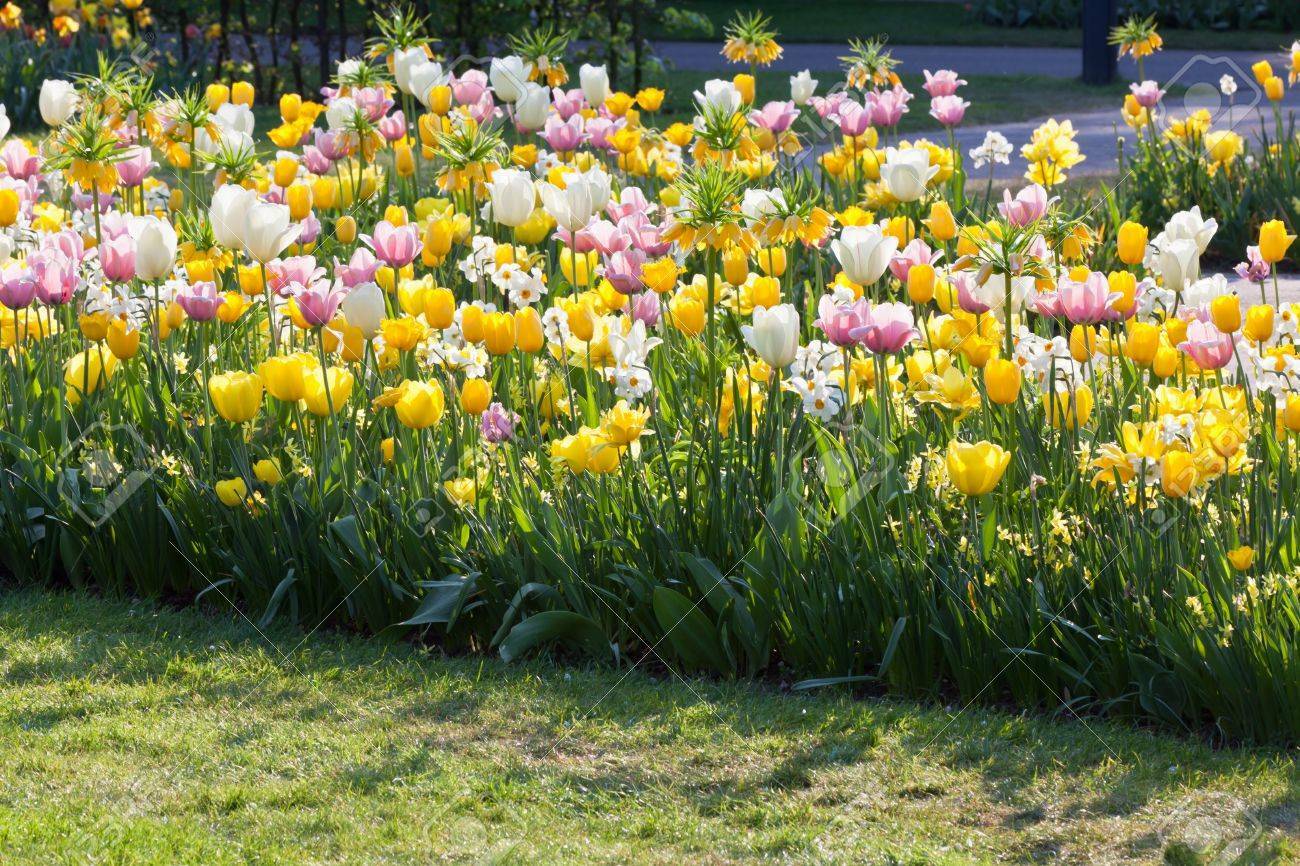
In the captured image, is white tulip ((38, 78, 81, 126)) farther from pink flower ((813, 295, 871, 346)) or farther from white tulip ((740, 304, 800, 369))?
pink flower ((813, 295, 871, 346))

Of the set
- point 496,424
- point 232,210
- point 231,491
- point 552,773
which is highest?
point 232,210

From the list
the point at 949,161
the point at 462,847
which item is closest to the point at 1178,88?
the point at 949,161

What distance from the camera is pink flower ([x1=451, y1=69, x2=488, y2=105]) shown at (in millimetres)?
5812

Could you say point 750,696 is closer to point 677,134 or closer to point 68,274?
point 68,274

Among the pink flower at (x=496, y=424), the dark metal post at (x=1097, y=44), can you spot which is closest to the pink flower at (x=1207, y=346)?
the pink flower at (x=496, y=424)

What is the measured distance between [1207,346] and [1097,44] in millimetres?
10448

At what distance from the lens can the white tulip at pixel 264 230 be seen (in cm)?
375

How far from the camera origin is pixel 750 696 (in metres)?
3.49

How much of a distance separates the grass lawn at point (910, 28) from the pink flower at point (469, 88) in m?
12.5

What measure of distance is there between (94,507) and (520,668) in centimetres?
122

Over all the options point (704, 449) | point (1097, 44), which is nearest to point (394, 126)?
point (704, 449)

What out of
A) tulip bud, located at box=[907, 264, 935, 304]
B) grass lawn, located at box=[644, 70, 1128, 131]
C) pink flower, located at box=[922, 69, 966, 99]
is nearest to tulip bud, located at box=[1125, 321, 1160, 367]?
tulip bud, located at box=[907, 264, 935, 304]

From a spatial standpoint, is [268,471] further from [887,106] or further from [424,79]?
[887,106]

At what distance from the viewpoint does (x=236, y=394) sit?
3.70 meters
